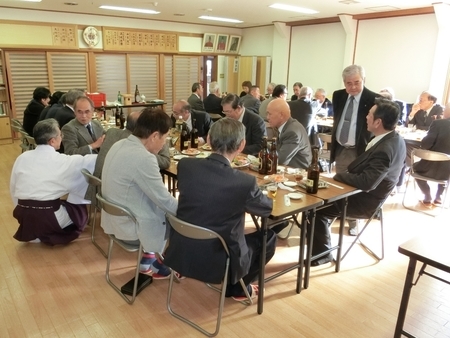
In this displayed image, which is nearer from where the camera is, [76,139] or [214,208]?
[214,208]

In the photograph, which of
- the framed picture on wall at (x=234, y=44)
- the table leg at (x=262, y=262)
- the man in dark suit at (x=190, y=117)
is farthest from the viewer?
the framed picture on wall at (x=234, y=44)

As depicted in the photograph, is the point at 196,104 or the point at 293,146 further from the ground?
the point at 196,104

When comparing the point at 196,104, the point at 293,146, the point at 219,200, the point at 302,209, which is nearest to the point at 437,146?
the point at 293,146

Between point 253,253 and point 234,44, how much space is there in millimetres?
9501

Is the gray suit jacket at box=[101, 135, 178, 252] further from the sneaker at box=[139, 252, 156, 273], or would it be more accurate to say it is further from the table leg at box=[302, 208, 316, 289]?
the table leg at box=[302, 208, 316, 289]

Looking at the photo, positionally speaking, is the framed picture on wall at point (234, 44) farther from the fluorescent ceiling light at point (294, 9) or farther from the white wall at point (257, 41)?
the fluorescent ceiling light at point (294, 9)

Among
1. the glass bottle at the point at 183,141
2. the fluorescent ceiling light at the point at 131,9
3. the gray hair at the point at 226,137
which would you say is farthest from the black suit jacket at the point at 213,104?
the gray hair at the point at 226,137

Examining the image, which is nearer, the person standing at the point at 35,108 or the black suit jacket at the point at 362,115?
the black suit jacket at the point at 362,115

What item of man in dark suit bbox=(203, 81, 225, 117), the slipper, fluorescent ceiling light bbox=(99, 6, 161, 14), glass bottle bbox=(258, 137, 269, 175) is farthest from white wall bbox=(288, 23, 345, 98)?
the slipper

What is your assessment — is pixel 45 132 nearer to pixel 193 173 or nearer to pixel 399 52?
pixel 193 173

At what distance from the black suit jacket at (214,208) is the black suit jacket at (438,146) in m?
2.98

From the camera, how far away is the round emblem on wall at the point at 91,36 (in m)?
8.23

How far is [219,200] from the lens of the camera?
193 centimetres

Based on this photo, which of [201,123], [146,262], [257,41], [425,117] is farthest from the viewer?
[257,41]
